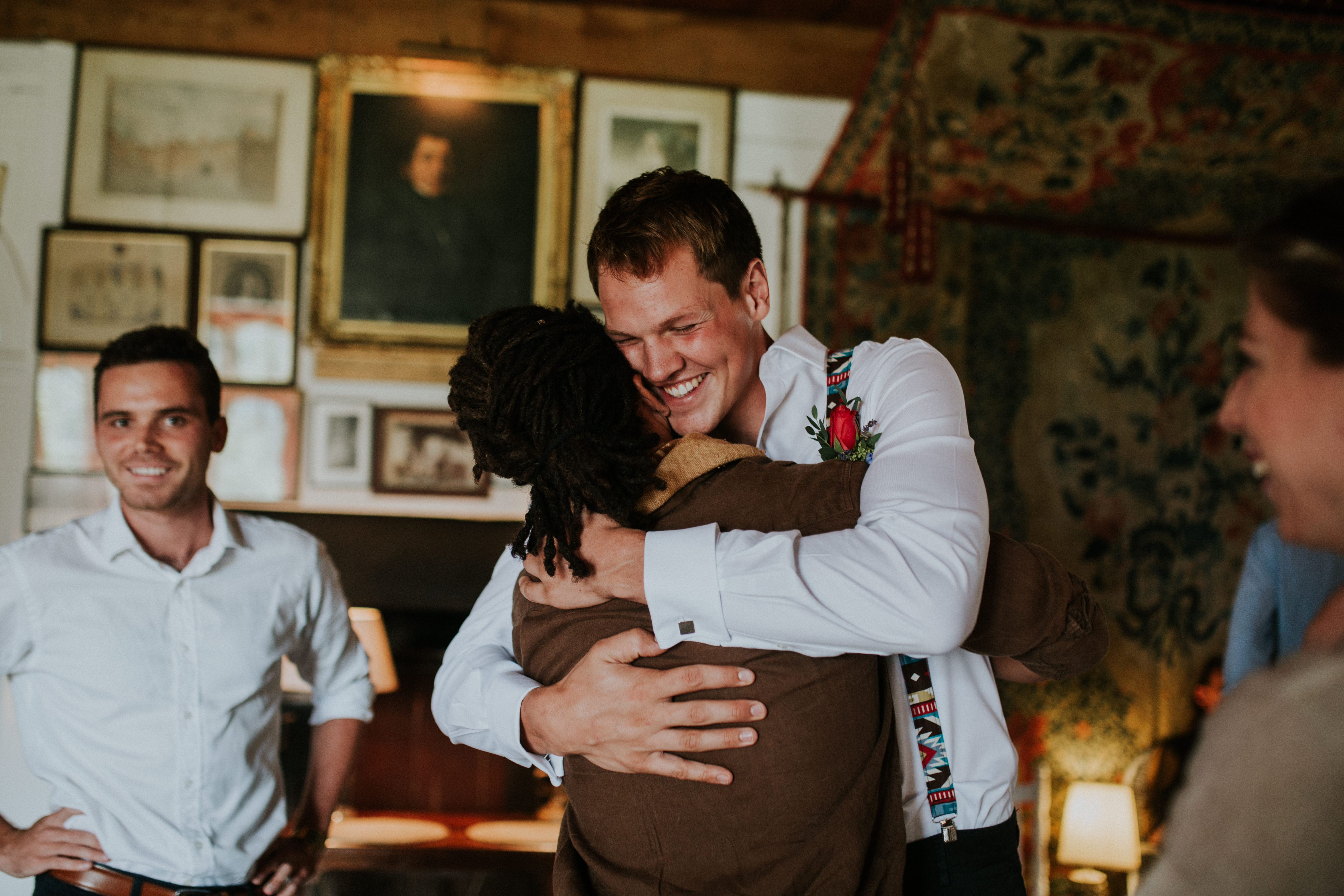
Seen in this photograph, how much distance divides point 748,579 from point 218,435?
1852 mm

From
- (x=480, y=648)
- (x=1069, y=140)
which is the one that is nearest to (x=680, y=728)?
(x=480, y=648)

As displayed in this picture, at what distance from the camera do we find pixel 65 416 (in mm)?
4195

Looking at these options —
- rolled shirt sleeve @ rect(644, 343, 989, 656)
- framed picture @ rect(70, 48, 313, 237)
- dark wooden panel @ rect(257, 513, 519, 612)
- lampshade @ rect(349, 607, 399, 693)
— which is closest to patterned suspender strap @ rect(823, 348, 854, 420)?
rolled shirt sleeve @ rect(644, 343, 989, 656)

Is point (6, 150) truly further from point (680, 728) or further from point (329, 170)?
point (680, 728)

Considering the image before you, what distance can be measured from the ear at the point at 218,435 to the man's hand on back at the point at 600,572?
59.8 inches

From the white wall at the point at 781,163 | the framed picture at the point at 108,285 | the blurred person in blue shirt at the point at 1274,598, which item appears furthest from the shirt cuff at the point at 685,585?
the framed picture at the point at 108,285

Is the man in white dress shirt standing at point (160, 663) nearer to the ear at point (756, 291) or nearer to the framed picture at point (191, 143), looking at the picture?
the ear at point (756, 291)

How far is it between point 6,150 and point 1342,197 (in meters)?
5.04

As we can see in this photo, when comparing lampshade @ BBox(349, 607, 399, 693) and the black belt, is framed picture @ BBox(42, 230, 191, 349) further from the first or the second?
the black belt

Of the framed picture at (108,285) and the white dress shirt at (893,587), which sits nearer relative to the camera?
the white dress shirt at (893,587)

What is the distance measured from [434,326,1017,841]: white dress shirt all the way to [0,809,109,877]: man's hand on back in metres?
1.21

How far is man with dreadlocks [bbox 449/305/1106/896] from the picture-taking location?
3.52ft

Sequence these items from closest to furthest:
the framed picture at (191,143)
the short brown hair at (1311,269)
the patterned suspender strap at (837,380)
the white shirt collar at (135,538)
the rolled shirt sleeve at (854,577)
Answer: the short brown hair at (1311,269)
the rolled shirt sleeve at (854,577)
the patterned suspender strap at (837,380)
the white shirt collar at (135,538)
the framed picture at (191,143)

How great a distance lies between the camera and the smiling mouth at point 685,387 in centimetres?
154
